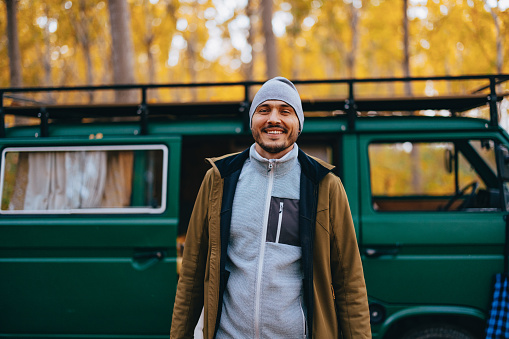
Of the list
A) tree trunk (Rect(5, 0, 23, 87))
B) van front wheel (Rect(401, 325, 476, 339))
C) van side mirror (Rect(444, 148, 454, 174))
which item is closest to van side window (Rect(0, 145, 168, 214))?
van front wheel (Rect(401, 325, 476, 339))

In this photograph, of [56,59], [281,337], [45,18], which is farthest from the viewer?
[56,59]

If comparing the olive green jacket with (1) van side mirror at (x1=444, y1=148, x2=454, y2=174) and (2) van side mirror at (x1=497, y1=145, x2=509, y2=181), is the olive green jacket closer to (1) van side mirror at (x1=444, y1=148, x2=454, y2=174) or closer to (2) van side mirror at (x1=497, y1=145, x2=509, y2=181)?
(2) van side mirror at (x1=497, y1=145, x2=509, y2=181)

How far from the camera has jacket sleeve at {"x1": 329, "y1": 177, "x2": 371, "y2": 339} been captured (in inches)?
67.5

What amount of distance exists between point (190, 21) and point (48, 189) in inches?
640

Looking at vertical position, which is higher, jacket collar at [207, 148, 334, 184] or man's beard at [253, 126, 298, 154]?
man's beard at [253, 126, 298, 154]

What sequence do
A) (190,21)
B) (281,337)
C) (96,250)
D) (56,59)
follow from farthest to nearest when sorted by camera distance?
(190,21) → (56,59) → (96,250) → (281,337)

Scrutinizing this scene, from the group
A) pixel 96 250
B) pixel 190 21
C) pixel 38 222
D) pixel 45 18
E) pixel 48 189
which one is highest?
pixel 190 21

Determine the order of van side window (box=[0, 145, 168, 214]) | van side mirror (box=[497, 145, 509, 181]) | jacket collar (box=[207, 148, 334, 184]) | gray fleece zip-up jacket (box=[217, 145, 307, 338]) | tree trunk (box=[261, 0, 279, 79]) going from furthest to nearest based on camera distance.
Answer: tree trunk (box=[261, 0, 279, 79])
van side window (box=[0, 145, 168, 214])
van side mirror (box=[497, 145, 509, 181])
jacket collar (box=[207, 148, 334, 184])
gray fleece zip-up jacket (box=[217, 145, 307, 338])

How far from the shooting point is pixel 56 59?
54.7ft

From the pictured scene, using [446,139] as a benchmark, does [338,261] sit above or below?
below

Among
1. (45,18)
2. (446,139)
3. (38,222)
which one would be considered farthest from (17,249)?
(45,18)

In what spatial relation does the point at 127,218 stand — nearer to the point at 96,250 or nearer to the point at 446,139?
the point at 96,250

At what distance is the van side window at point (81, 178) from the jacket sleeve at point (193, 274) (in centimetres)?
144

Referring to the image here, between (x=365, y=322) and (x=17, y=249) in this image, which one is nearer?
(x=365, y=322)
